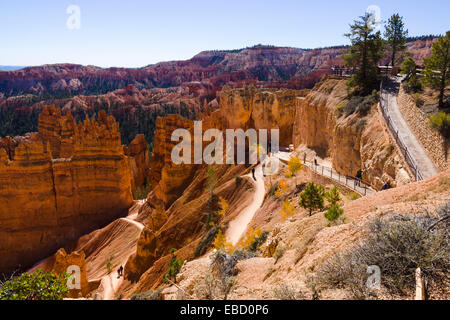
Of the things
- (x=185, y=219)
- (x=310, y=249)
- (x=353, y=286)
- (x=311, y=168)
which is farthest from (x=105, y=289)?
(x=353, y=286)

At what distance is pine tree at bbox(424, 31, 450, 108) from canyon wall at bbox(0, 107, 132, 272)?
33419 millimetres

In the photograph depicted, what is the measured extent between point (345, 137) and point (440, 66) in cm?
811

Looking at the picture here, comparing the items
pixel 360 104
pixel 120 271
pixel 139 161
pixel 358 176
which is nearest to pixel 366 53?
pixel 360 104

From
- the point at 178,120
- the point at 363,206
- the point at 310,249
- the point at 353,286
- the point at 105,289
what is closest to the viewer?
the point at 353,286

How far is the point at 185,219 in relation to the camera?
30.2 metres

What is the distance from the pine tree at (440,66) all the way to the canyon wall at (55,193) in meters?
33.4

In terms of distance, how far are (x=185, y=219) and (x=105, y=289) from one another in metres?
9.13

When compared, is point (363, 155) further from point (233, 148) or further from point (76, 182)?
point (76, 182)

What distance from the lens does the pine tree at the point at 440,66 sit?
1970cm

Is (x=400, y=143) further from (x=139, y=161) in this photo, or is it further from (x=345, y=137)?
(x=139, y=161)

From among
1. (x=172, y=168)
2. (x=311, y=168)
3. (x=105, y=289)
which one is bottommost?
(x=105, y=289)

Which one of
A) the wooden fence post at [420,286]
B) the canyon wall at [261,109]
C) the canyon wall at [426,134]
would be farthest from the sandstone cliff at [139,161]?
the wooden fence post at [420,286]

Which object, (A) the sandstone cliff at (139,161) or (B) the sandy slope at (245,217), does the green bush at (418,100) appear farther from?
(A) the sandstone cliff at (139,161)
